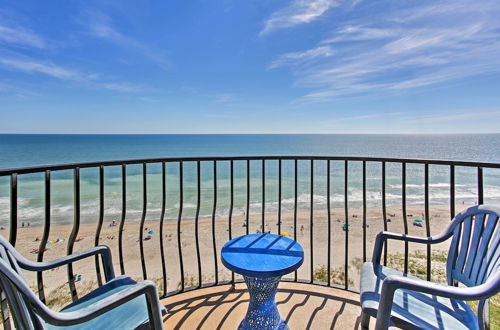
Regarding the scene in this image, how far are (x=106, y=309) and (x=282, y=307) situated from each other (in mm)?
1414

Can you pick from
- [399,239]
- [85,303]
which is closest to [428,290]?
[399,239]

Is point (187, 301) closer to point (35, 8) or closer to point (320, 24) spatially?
point (320, 24)

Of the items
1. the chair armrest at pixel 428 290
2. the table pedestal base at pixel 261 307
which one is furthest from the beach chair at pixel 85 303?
the chair armrest at pixel 428 290

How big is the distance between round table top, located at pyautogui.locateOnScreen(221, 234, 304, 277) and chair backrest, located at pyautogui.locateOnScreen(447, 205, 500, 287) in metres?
0.90

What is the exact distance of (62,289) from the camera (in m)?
4.80

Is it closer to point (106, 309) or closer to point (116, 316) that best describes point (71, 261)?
point (116, 316)

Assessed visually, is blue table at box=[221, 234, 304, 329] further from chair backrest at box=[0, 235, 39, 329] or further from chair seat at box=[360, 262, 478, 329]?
chair backrest at box=[0, 235, 39, 329]

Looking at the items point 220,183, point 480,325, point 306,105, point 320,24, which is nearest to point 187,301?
point 480,325

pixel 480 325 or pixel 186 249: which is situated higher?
pixel 480 325

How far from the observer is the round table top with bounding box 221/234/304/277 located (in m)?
1.31

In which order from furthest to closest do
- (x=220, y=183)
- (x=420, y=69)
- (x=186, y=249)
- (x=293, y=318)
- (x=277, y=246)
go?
(x=220, y=183) < (x=420, y=69) < (x=186, y=249) < (x=293, y=318) < (x=277, y=246)

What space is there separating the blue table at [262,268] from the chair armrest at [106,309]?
0.48m

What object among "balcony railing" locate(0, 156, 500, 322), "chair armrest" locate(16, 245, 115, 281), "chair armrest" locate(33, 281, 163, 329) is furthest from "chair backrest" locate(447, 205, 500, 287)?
"chair armrest" locate(16, 245, 115, 281)

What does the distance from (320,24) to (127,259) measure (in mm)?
9034
